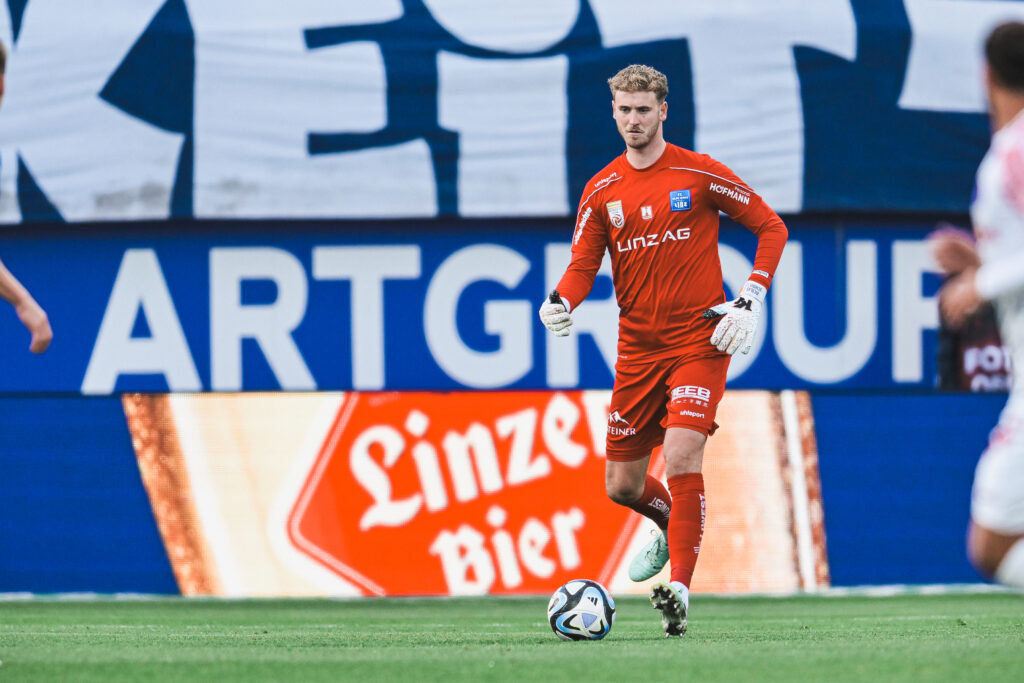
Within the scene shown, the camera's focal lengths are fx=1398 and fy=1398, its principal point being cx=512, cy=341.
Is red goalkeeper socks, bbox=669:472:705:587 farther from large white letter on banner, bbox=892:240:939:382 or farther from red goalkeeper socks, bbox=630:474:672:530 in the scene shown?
large white letter on banner, bbox=892:240:939:382

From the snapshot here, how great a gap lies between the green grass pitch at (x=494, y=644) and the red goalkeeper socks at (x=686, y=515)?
355mm

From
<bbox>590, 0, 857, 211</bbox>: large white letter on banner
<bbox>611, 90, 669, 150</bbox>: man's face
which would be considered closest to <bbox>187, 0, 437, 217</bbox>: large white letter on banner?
<bbox>590, 0, 857, 211</bbox>: large white letter on banner

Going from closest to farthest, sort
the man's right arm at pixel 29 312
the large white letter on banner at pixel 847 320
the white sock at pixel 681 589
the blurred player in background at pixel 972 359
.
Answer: the man's right arm at pixel 29 312
the white sock at pixel 681 589
the blurred player in background at pixel 972 359
the large white letter on banner at pixel 847 320

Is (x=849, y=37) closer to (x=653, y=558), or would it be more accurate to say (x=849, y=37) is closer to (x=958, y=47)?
(x=958, y=47)

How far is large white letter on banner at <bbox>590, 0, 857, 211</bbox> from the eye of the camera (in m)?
12.0

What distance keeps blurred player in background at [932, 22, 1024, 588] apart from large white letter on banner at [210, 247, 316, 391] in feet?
30.1

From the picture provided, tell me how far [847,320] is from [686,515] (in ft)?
24.1

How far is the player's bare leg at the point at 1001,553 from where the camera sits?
11.9ft

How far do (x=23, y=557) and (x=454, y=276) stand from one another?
4693 mm

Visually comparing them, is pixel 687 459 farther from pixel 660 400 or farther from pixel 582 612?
pixel 582 612

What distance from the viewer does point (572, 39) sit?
1198 centimetres

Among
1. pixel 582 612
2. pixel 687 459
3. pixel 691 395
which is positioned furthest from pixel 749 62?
pixel 582 612

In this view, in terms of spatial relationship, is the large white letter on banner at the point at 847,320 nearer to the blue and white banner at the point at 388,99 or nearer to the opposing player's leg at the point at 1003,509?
the blue and white banner at the point at 388,99

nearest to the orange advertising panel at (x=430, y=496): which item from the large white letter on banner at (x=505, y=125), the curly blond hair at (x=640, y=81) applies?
the large white letter on banner at (x=505, y=125)
